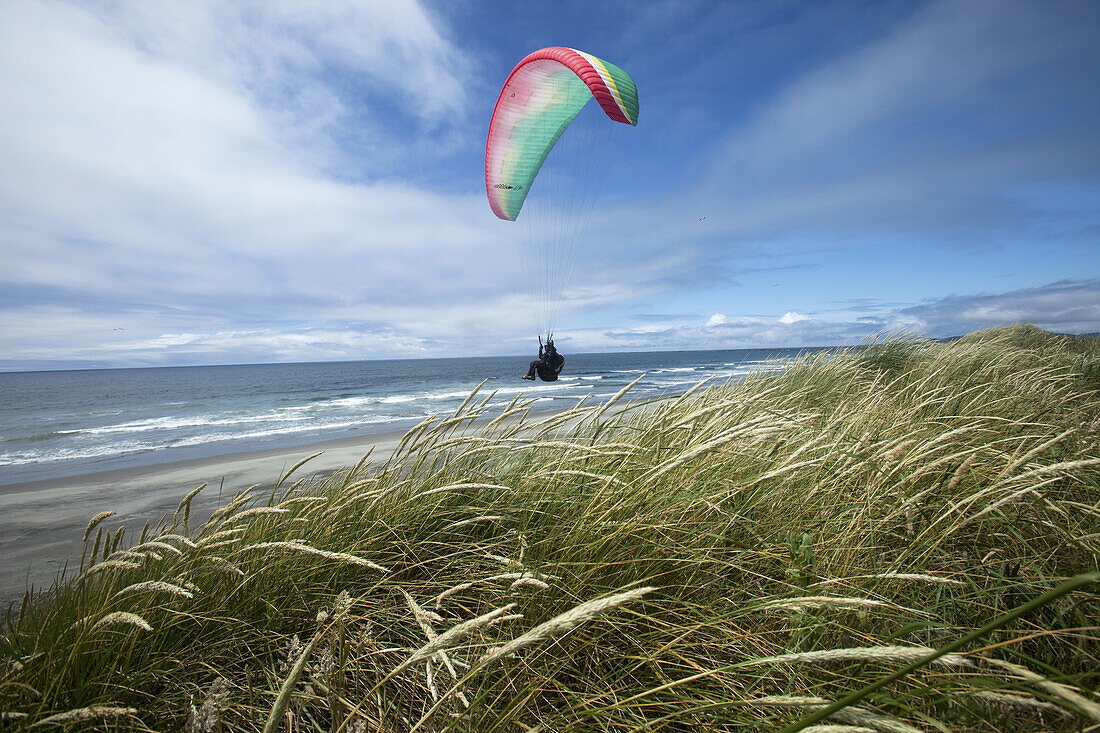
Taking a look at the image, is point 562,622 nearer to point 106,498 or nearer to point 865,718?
point 865,718

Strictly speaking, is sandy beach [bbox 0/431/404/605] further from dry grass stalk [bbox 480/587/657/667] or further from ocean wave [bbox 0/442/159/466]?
dry grass stalk [bbox 480/587/657/667]

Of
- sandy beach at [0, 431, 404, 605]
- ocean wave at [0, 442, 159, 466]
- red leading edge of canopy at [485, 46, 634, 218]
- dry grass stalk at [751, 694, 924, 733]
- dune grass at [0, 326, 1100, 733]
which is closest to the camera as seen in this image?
dry grass stalk at [751, 694, 924, 733]

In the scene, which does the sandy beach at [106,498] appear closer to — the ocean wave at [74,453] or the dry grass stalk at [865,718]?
the ocean wave at [74,453]

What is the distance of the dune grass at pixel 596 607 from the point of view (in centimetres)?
121

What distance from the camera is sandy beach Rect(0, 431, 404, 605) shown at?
198 inches

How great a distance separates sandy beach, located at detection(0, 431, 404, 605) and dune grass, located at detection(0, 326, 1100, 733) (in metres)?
2.87

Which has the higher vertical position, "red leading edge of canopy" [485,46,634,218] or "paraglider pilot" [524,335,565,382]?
"red leading edge of canopy" [485,46,634,218]

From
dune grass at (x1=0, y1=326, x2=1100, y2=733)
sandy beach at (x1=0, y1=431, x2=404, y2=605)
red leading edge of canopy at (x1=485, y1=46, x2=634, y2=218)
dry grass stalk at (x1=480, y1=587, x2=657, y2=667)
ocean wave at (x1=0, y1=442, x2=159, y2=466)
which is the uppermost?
red leading edge of canopy at (x1=485, y1=46, x2=634, y2=218)

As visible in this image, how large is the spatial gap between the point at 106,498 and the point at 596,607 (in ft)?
33.4

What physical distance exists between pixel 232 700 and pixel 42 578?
4.72 meters

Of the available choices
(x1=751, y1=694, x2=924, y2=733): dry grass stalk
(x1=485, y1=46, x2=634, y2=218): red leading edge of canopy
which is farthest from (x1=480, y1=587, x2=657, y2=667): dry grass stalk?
(x1=485, y1=46, x2=634, y2=218): red leading edge of canopy

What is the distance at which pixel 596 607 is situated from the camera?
2.82ft

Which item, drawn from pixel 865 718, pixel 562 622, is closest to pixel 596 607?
pixel 562 622

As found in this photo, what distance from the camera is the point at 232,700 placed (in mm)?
1470
